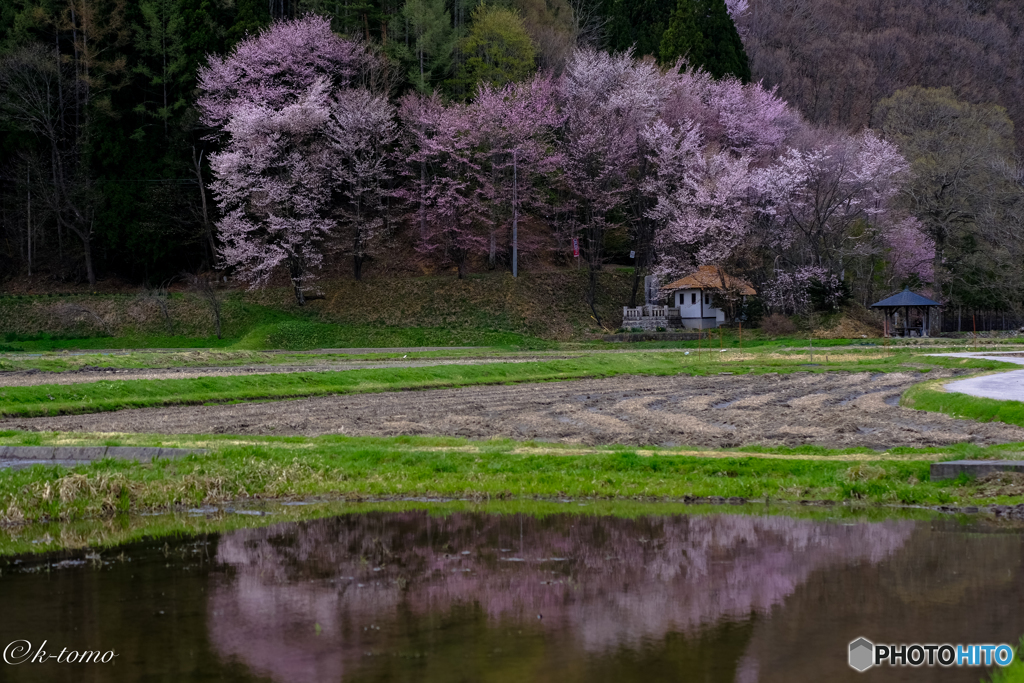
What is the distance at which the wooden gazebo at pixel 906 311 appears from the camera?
51156 mm

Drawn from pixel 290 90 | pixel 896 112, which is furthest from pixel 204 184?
pixel 896 112

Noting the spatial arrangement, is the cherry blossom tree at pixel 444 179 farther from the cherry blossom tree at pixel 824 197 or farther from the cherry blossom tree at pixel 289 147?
the cherry blossom tree at pixel 824 197

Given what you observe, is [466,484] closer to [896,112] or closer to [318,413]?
[318,413]

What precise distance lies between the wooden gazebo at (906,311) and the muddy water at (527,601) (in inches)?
1698

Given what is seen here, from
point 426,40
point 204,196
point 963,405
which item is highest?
point 426,40

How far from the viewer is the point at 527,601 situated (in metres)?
8.57

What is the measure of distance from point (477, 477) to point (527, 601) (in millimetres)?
6070

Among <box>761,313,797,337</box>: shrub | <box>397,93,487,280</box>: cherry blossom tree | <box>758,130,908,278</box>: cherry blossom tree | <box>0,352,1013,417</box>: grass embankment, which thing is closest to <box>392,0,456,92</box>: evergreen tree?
<box>397,93,487,280</box>: cherry blossom tree

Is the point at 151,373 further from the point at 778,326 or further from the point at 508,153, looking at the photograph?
the point at 778,326

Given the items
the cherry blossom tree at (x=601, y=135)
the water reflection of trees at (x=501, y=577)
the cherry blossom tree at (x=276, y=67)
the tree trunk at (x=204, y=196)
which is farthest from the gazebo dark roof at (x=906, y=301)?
the water reflection of trees at (x=501, y=577)

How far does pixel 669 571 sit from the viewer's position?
9.51 metres

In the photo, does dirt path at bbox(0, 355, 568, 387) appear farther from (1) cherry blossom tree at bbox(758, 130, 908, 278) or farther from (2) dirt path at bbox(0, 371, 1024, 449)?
(1) cherry blossom tree at bbox(758, 130, 908, 278)

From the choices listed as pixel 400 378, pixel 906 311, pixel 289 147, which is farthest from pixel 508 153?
pixel 400 378

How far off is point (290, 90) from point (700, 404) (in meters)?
44.6
